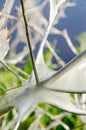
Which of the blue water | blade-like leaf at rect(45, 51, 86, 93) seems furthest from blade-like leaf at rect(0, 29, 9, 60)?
the blue water

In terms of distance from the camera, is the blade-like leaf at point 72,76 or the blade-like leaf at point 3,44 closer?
the blade-like leaf at point 72,76

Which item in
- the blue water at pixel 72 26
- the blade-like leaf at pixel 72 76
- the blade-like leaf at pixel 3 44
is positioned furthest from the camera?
the blue water at pixel 72 26

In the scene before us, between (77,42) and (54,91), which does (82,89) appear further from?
(77,42)

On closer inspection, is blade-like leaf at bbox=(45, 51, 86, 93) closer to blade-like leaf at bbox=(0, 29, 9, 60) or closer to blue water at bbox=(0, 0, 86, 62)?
blade-like leaf at bbox=(0, 29, 9, 60)

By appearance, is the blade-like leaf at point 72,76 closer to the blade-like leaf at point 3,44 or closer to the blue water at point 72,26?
the blade-like leaf at point 3,44

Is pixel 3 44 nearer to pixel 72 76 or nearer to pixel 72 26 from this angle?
pixel 72 76

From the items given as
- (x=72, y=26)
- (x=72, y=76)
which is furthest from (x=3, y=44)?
(x=72, y=26)

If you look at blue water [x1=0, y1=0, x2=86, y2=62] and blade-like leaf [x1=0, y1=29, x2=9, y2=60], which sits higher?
blade-like leaf [x1=0, y1=29, x2=9, y2=60]

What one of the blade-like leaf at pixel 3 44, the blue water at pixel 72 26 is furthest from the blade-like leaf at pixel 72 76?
the blue water at pixel 72 26

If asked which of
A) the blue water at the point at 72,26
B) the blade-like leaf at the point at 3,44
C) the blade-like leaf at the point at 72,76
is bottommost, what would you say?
the blue water at the point at 72,26
